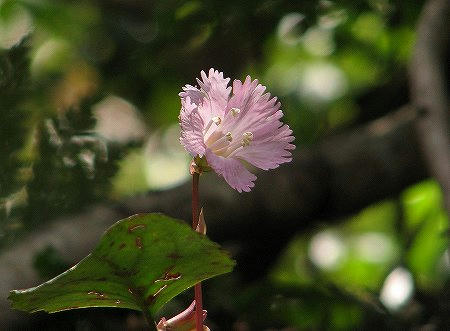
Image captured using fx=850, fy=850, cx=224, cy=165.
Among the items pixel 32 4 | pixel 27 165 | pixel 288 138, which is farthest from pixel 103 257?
pixel 32 4

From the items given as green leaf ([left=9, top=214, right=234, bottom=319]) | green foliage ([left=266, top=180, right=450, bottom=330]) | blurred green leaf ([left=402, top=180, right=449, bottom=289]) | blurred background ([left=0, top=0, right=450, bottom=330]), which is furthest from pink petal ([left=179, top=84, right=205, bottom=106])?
blurred green leaf ([left=402, top=180, right=449, bottom=289])

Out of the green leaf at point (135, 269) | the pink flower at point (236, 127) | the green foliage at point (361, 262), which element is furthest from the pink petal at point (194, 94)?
the green foliage at point (361, 262)

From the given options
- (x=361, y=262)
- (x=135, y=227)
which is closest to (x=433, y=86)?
(x=361, y=262)

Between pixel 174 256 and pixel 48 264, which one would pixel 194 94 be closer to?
pixel 174 256

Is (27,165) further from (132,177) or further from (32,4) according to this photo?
(32,4)

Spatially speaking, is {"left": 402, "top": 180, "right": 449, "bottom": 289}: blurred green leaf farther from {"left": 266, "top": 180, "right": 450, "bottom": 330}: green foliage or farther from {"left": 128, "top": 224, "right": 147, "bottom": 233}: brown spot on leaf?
{"left": 128, "top": 224, "right": 147, "bottom": 233}: brown spot on leaf

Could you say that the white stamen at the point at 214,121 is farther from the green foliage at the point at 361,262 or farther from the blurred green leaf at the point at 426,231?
the blurred green leaf at the point at 426,231

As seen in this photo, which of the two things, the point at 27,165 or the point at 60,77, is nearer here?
the point at 27,165
